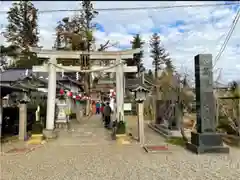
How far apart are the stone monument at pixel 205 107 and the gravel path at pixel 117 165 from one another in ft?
1.76

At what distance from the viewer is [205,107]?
870cm

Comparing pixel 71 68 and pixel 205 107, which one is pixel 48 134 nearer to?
pixel 71 68

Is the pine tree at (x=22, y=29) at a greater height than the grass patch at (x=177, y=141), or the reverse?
the pine tree at (x=22, y=29)

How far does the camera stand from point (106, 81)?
41531 mm

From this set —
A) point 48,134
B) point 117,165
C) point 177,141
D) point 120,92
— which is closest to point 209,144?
point 177,141

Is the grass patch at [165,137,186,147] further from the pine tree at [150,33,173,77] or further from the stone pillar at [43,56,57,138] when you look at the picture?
the pine tree at [150,33,173,77]

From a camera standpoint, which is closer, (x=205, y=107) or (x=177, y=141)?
(x=205, y=107)

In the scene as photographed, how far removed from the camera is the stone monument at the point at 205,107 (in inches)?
326

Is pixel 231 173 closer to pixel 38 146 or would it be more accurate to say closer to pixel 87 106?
pixel 38 146

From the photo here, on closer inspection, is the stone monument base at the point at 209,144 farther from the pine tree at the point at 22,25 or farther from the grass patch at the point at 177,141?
the pine tree at the point at 22,25

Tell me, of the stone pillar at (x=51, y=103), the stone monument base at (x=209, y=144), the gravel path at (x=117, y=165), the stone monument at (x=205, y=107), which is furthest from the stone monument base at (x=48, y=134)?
the stone monument base at (x=209, y=144)

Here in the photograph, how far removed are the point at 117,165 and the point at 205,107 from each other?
3.74 metres

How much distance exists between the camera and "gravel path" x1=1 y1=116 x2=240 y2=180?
18.7ft

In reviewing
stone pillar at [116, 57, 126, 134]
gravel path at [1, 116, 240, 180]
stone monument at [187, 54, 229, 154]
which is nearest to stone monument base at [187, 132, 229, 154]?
stone monument at [187, 54, 229, 154]
